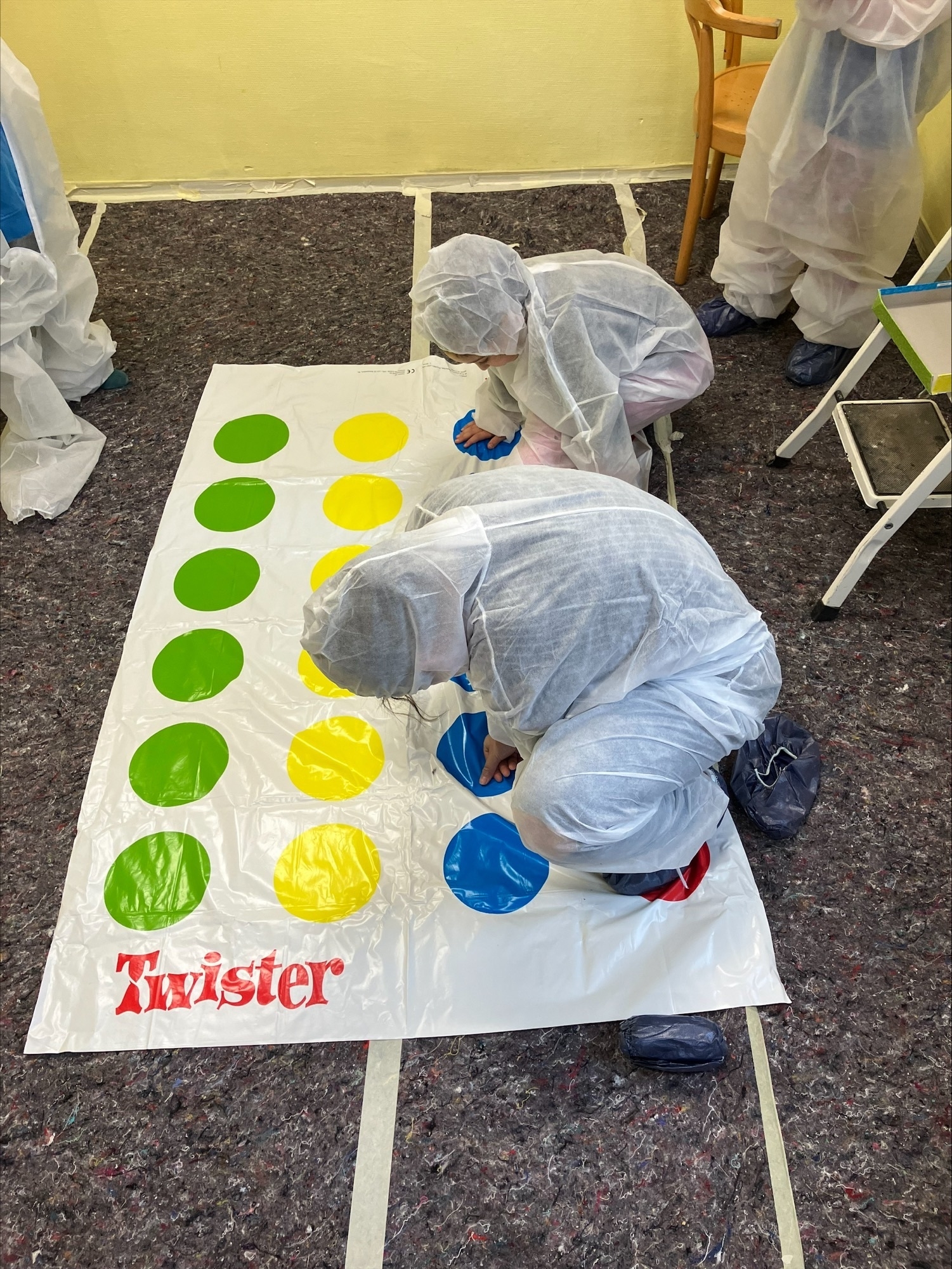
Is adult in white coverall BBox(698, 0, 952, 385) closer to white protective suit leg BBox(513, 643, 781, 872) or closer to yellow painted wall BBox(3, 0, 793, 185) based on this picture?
→ yellow painted wall BBox(3, 0, 793, 185)

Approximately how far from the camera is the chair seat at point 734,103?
7.13ft

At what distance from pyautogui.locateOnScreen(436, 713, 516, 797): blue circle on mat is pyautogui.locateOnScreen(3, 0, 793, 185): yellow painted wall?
220cm

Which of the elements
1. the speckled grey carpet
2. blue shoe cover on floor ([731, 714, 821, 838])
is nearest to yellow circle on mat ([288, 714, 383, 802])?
the speckled grey carpet

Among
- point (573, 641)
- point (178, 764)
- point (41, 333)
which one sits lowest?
point (178, 764)

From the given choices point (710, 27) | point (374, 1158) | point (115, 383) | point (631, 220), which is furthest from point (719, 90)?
point (374, 1158)

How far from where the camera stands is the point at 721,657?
122cm

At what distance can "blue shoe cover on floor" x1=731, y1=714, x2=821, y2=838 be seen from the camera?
1491 millimetres

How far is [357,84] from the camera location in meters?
2.74

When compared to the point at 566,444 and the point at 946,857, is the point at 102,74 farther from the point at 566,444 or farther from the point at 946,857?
the point at 946,857

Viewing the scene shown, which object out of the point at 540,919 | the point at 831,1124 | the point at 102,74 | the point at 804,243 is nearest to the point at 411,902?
the point at 540,919

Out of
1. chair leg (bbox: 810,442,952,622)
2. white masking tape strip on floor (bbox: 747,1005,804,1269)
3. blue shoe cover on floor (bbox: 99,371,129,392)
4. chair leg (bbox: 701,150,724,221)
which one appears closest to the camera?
white masking tape strip on floor (bbox: 747,1005,804,1269)

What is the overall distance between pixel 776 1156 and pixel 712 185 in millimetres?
2546

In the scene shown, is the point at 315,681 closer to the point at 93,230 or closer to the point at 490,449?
the point at 490,449

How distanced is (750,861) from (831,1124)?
1.33 feet
